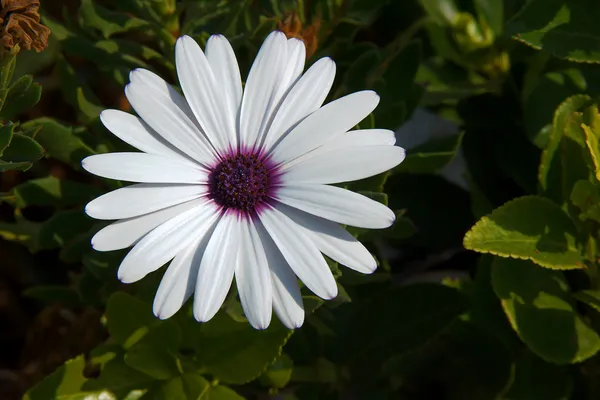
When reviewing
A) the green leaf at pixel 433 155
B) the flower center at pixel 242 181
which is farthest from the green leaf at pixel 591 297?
the flower center at pixel 242 181

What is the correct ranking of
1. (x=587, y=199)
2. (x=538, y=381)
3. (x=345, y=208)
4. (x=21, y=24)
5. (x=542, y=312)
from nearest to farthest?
(x=345, y=208) < (x=21, y=24) < (x=587, y=199) < (x=542, y=312) < (x=538, y=381)

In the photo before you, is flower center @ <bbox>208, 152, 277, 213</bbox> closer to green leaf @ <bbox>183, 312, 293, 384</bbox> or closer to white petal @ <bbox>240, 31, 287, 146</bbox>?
white petal @ <bbox>240, 31, 287, 146</bbox>

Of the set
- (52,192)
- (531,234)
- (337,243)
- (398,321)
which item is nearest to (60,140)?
(52,192)

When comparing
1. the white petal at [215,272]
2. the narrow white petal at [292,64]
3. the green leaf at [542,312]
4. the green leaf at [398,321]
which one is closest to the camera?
the white petal at [215,272]

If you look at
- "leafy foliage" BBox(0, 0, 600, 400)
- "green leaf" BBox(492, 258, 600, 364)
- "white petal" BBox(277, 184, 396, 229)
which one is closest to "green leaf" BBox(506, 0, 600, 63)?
"leafy foliage" BBox(0, 0, 600, 400)

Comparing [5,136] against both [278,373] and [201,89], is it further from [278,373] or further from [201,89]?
[278,373]

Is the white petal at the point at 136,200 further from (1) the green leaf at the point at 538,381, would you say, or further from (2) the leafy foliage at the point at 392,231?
(1) the green leaf at the point at 538,381
